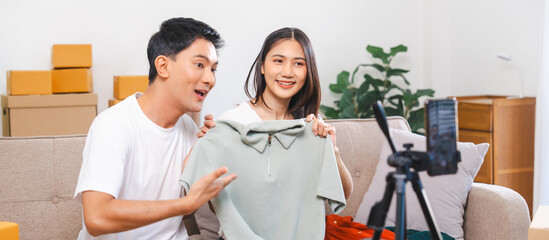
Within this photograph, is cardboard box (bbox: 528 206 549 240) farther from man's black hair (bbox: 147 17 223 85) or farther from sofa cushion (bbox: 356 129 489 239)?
man's black hair (bbox: 147 17 223 85)

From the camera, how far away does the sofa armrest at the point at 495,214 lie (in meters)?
2.03

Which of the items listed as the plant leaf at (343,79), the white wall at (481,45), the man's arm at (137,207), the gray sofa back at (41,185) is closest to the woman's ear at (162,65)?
the man's arm at (137,207)

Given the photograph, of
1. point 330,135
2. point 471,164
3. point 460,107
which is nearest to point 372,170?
point 471,164

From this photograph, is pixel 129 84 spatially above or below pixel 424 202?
above

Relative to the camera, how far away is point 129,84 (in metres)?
3.82

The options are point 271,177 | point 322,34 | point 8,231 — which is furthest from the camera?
point 322,34

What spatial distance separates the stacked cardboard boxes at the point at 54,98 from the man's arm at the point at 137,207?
227cm

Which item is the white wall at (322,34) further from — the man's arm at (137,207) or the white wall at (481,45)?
the man's arm at (137,207)

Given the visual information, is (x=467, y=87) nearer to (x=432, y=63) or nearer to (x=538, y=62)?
(x=432, y=63)

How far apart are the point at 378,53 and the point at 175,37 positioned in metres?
3.07

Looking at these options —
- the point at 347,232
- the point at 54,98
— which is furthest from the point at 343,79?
the point at 347,232

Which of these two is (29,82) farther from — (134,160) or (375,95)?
(375,95)

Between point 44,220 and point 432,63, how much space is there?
3725 mm

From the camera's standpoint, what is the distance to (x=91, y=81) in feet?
12.7
